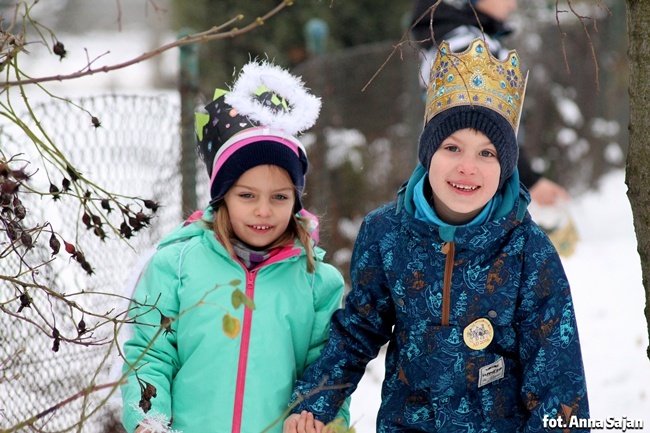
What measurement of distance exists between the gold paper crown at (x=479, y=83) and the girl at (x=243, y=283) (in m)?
0.43

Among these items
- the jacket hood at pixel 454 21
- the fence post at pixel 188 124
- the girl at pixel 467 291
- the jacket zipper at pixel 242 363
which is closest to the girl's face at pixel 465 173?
the girl at pixel 467 291

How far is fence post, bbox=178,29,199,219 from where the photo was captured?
406 centimetres

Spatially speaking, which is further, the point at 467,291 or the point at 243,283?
the point at 243,283

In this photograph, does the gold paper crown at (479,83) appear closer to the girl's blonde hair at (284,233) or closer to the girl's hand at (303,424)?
the girl's blonde hair at (284,233)

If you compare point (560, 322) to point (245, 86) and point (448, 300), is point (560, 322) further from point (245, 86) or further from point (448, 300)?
point (245, 86)

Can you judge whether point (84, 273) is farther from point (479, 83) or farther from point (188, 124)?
point (479, 83)

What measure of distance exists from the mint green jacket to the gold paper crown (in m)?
0.65

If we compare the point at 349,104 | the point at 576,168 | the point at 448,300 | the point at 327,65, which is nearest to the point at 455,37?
the point at 448,300

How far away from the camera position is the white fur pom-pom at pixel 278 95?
2643mm

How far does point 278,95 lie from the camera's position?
8.89ft

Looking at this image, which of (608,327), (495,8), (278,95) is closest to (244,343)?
(278,95)

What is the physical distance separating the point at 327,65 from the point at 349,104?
109cm

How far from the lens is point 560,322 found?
2.30 meters

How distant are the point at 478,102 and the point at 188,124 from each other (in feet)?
6.47
